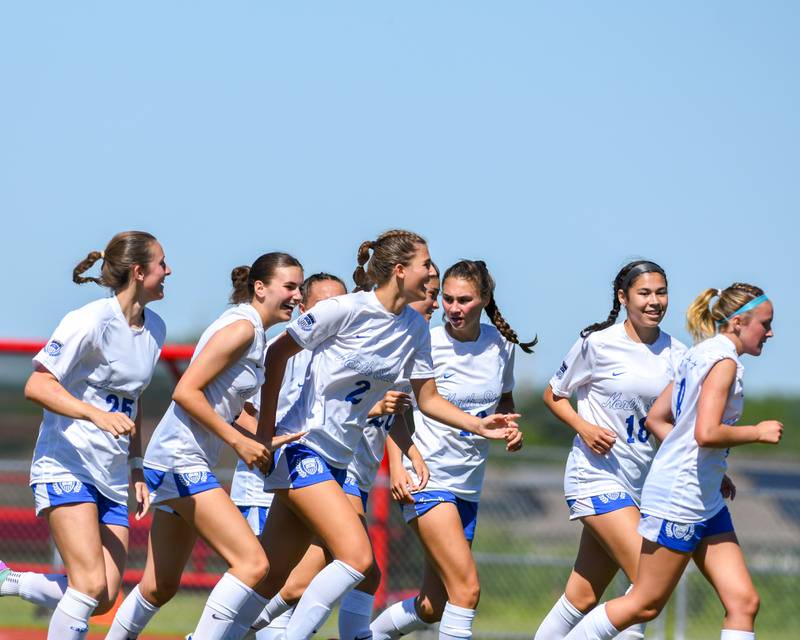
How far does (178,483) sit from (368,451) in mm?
1440

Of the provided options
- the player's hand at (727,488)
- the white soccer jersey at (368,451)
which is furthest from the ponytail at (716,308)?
the white soccer jersey at (368,451)

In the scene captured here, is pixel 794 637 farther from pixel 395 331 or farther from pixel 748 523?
pixel 748 523

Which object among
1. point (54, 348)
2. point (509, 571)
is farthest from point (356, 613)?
point (509, 571)

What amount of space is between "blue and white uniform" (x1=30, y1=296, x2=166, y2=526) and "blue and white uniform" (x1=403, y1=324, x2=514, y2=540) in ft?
5.16

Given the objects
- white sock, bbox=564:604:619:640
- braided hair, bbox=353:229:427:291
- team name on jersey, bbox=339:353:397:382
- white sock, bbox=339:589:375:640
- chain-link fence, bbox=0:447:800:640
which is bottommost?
chain-link fence, bbox=0:447:800:640

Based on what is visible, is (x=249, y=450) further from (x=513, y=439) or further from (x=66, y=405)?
(x=513, y=439)

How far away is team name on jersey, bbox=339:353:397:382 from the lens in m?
6.05

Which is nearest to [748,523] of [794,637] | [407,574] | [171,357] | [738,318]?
[794,637]

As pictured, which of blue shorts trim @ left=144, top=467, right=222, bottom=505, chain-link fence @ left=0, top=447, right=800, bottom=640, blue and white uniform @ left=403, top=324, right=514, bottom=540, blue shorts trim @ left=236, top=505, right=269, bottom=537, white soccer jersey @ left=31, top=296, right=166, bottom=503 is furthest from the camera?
chain-link fence @ left=0, top=447, right=800, bottom=640

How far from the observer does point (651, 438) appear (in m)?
6.73

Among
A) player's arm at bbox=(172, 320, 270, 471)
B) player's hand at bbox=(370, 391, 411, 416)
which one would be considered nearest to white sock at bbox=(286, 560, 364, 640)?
player's arm at bbox=(172, 320, 270, 471)

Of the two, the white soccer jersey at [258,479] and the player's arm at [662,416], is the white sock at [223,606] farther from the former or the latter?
the player's arm at [662,416]

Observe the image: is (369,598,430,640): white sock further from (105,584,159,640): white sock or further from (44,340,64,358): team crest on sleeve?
(44,340,64,358): team crest on sleeve

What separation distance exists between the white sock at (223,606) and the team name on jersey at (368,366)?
109cm
